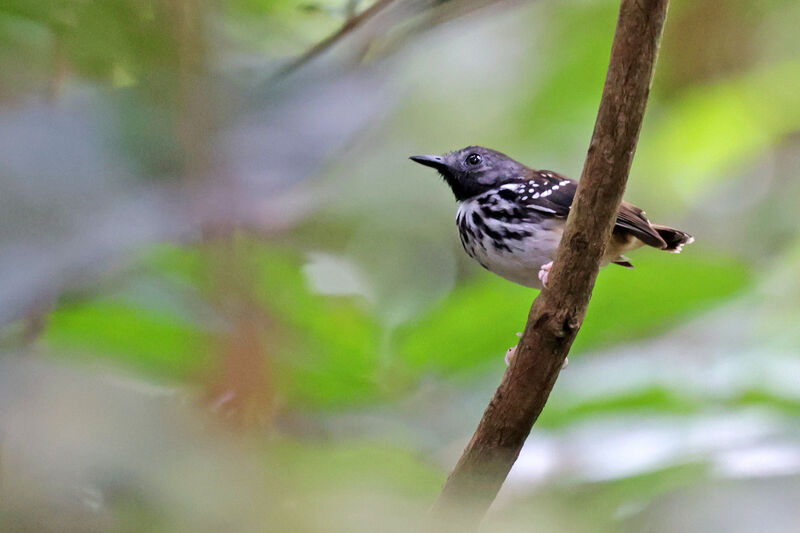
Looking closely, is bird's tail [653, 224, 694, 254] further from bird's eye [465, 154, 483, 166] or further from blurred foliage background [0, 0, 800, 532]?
bird's eye [465, 154, 483, 166]

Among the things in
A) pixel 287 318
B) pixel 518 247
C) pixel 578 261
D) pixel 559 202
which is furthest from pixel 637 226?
pixel 287 318

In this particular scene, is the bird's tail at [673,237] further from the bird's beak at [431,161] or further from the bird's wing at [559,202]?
the bird's beak at [431,161]

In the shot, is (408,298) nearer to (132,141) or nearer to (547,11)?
(132,141)

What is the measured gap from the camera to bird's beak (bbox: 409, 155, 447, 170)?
121 inches

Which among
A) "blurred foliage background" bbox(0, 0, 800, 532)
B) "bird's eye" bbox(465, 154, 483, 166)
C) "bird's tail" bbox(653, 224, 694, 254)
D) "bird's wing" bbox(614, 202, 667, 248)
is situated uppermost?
"bird's eye" bbox(465, 154, 483, 166)

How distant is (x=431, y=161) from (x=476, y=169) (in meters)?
0.27

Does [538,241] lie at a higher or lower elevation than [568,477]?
higher

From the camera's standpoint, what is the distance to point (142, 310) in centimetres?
107

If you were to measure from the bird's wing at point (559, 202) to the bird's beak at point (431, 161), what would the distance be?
31cm

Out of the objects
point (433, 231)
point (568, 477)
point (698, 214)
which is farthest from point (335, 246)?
point (698, 214)

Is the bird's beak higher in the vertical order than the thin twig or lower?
higher

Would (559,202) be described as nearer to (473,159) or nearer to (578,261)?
(473,159)

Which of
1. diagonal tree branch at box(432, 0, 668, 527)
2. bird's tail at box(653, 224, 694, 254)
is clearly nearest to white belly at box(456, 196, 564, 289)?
bird's tail at box(653, 224, 694, 254)

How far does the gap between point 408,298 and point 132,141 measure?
1018mm
